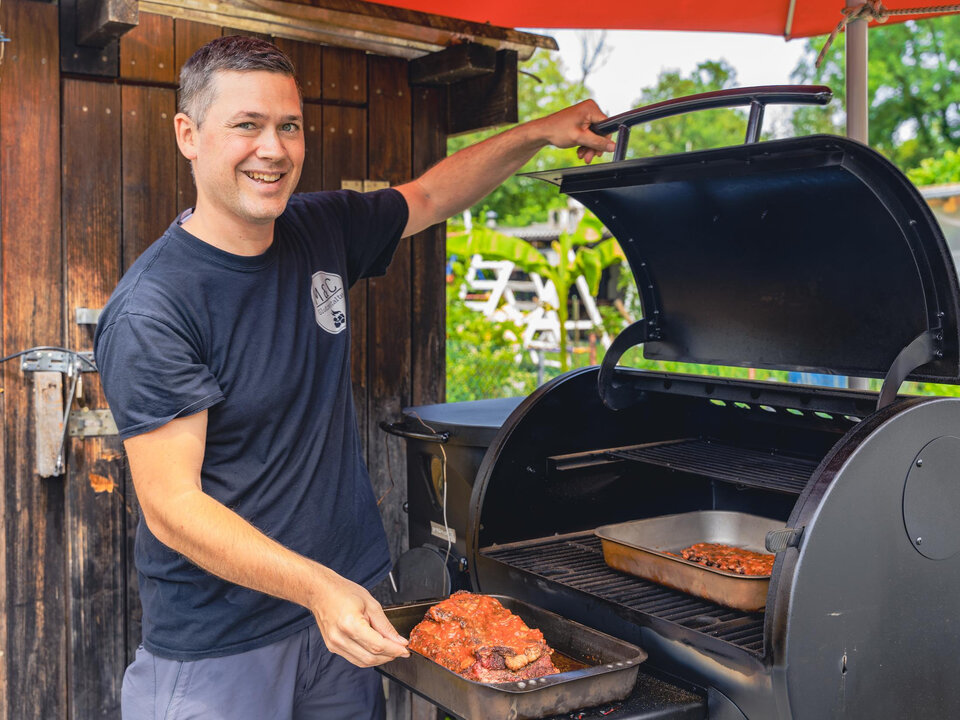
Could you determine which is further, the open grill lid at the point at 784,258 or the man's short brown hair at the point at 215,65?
the man's short brown hair at the point at 215,65

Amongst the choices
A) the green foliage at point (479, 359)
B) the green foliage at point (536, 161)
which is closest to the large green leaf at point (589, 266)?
the green foliage at point (479, 359)

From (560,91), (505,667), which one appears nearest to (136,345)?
(505,667)

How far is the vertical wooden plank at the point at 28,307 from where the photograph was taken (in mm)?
2801

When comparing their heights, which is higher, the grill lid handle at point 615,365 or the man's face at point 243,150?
the man's face at point 243,150

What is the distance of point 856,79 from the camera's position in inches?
122

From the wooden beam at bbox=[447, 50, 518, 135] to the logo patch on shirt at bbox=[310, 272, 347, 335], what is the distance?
135cm

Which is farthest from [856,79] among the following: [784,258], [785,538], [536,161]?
[536,161]

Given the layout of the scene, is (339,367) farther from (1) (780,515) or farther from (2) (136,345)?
(1) (780,515)

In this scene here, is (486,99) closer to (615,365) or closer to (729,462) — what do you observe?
(615,365)

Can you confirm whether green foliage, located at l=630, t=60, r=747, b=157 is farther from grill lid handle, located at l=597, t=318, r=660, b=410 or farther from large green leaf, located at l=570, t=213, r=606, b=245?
grill lid handle, located at l=597, t=318, r=660, b=410

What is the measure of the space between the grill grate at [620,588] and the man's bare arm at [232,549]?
0.61 m

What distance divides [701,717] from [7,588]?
6.92 ft

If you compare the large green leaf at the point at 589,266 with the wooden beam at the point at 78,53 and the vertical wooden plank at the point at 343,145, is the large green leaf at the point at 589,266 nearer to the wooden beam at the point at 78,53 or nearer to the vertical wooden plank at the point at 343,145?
the vertical wooden plank at the point at 343,145

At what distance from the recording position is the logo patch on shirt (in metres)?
2.31
